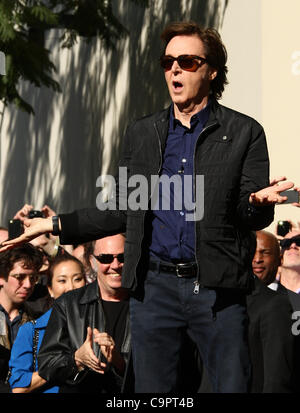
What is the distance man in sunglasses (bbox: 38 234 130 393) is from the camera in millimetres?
5410

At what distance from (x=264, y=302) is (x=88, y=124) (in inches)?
426

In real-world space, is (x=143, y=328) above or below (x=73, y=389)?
above

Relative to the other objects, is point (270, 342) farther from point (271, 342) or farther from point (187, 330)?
point (187, 330)

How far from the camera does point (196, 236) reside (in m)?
4.07

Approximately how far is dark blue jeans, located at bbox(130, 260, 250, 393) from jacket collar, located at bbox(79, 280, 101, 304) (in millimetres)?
1724

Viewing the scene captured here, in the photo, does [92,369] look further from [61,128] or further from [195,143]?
[61,128]

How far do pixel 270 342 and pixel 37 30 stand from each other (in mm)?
7343

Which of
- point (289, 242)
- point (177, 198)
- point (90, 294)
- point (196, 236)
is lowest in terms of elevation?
point (90, 294)

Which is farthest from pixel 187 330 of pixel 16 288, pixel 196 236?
pixel 16 288

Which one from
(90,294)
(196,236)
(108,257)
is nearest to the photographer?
(196,236)

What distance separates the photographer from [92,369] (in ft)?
18.0

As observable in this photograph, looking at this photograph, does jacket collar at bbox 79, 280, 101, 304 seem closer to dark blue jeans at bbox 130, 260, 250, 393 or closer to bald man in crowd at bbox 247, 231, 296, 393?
bald man in crowd at bbox 247, 231, 296, 393

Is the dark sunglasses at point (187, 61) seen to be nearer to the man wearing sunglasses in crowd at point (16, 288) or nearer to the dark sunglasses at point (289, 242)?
the man wearing sunglasses in crowd at point (16, 288)

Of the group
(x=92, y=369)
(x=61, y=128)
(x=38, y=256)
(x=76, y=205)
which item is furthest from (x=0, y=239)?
(x=61, y=128)
